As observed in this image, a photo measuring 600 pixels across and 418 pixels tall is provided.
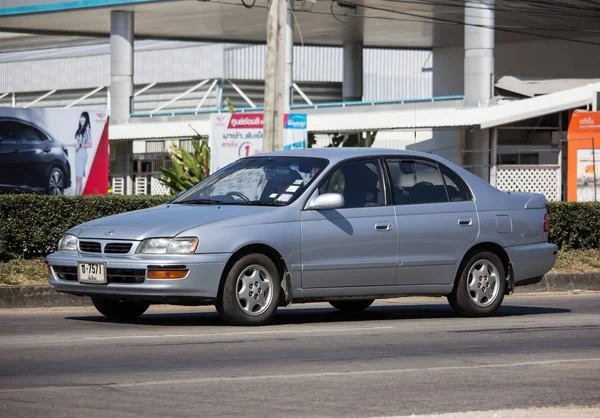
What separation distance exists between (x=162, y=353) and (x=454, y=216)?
4177 mm

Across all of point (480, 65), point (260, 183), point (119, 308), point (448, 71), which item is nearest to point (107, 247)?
point (119, 308)

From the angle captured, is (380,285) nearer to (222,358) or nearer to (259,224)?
(259,224)

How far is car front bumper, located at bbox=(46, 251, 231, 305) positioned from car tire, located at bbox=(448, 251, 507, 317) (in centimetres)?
279

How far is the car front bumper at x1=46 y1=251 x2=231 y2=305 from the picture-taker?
1024cm

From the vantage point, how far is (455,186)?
12219 millimetres

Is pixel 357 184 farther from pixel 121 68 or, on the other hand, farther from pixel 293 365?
pixel 121 68

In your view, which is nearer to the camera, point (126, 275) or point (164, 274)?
point (164, 274)

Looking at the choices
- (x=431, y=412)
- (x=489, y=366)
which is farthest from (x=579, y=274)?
(x=431, y=412)

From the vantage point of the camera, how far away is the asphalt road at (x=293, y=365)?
22.2 feet

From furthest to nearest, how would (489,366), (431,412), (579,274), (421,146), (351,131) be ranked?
(421,146) < (351,131) < (579,274) < (489,366) < (431,412)

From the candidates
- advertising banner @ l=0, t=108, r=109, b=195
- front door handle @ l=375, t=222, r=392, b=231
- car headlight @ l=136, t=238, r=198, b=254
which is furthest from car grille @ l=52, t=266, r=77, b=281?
advertising banner @ l=0, t=108, r=109, b=195

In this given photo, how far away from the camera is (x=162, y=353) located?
8805mm

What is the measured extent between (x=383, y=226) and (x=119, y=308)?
267cm

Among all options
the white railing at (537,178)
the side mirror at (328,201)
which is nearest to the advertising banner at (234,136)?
the side mirror at (328,201)
